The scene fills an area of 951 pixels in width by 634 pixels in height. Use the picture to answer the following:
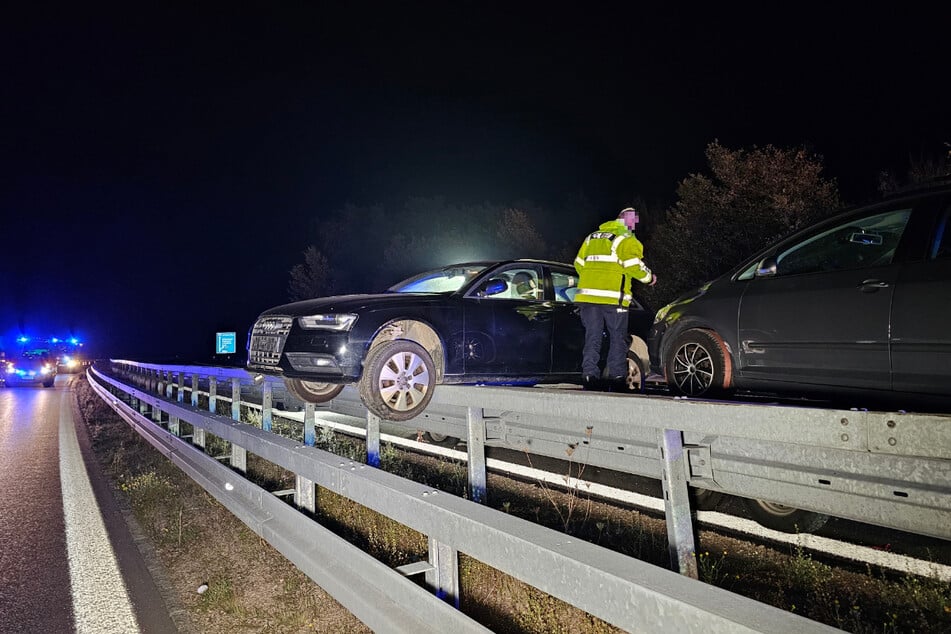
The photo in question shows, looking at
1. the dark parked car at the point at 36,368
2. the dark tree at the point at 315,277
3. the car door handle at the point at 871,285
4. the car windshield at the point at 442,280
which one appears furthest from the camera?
the dark tree at the point at 315,277

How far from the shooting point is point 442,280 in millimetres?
6324

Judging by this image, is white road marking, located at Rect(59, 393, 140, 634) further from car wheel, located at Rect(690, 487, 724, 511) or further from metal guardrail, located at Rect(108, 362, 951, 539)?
car wheel, located at Rect(690, 487, 724, 511)

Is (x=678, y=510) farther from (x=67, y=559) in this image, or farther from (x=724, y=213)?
(x=724, y=213)

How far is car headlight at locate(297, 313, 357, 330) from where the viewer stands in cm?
493

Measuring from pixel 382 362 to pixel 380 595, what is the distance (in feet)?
7.37

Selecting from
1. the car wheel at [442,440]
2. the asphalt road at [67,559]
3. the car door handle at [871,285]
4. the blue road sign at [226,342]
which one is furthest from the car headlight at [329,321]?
the blue road sign at [226,342]

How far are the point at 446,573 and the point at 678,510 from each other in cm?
109

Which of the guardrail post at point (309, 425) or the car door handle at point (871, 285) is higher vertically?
the car door handle at point (871, 285)

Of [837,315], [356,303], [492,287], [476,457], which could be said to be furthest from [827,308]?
[356,303]

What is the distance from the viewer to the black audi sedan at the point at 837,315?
3410mm

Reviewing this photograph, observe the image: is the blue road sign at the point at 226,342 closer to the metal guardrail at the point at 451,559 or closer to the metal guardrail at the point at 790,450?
the metal guardrail at the point at 451,559

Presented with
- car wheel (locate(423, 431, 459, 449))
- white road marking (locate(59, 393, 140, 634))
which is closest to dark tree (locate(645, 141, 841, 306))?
car wheel (locate(423, 431, 459, 449))

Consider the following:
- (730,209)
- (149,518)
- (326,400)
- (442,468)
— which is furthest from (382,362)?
(730,209)

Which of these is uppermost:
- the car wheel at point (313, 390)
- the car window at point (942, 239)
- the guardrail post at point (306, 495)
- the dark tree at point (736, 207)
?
the dark tree at point (736, 207)
